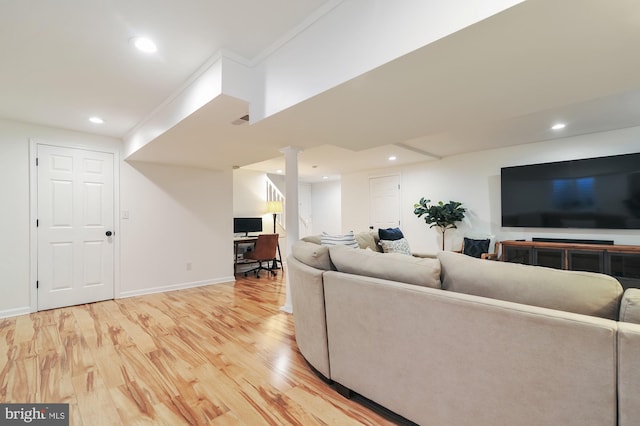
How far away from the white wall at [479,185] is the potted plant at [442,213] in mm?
173

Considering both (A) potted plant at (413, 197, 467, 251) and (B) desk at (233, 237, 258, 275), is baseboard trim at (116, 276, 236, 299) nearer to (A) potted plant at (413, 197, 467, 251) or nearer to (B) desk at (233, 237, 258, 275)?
(B) desk at (233, 237, 258, 275)

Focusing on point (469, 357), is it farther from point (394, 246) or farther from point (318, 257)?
point (394, 246)

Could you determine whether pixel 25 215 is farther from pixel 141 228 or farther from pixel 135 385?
pixel 135 385

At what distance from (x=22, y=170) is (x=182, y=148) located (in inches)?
75.0

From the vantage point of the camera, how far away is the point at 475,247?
15.0 ft

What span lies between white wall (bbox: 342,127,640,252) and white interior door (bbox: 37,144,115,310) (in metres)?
4.71

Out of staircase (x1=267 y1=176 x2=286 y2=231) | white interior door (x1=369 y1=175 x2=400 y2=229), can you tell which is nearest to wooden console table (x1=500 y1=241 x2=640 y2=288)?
white interior door (x1=369 y1=175 x2=400 y2=229)

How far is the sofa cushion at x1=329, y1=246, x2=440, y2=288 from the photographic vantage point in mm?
1384

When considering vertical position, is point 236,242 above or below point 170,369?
above

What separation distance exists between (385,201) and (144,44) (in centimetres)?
500

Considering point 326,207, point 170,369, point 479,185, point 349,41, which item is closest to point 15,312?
point 170,369

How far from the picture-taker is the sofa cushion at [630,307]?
922 millimetres

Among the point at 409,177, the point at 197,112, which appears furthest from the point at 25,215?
the point at 409,177

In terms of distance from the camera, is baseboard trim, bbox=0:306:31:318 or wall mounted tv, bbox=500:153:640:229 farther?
wall mounted tv, bbox=500:153:640:229
